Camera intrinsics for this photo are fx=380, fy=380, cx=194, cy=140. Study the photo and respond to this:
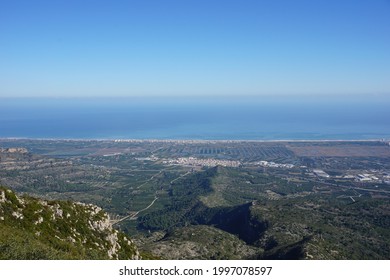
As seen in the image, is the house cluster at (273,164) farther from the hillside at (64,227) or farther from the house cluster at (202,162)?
the hillside at (64,227)

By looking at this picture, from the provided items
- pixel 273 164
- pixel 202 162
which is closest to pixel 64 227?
pixel 273 164

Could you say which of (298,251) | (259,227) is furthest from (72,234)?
(259,227)

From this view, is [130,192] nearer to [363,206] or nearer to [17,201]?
[363,206]

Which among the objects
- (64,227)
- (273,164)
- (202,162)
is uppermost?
(64,227)

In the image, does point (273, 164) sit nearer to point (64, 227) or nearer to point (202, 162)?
point (202, 162)

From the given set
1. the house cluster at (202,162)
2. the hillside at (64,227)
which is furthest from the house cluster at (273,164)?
the hillside at (64,227)

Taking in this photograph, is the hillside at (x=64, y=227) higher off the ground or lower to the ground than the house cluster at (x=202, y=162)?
higher

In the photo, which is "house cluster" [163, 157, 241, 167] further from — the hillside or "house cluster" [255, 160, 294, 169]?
the hillside

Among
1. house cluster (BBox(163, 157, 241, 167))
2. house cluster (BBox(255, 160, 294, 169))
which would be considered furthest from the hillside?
house cluster (BBox(163, 157, 241, 167))
